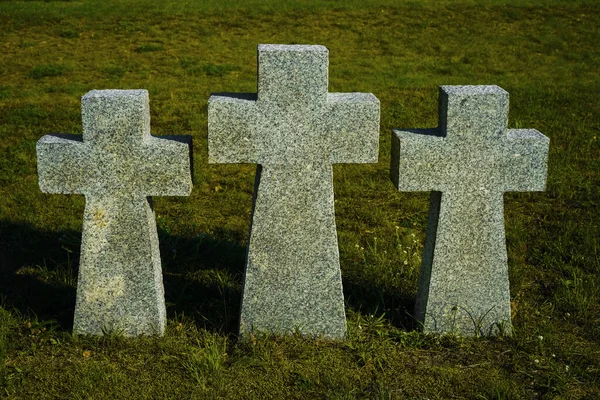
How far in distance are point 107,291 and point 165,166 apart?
766mm

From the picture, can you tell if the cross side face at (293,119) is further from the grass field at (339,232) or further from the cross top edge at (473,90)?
the grass field at (339,232)

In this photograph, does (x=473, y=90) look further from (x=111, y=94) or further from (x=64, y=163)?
(x=64, y=163)

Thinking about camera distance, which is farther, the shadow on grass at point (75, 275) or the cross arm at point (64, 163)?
the shadow on grass at point (75, 275)

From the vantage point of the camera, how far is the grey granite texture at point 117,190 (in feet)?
13.1

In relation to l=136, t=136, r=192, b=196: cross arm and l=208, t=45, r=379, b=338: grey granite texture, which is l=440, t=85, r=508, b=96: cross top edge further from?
l=136, t=136, r=192, b=196: cross arm

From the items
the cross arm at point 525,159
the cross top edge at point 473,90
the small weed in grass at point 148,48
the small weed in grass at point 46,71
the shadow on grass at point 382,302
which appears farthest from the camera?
the small weed in grass at point 148,48

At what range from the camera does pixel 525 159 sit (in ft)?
13.7

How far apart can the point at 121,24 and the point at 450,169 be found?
35.0 feet

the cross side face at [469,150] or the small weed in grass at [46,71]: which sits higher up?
the cross side face at [469,150]

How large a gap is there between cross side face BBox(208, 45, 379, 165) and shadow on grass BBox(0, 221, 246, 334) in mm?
1039

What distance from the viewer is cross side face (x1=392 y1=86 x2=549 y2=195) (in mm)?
4082

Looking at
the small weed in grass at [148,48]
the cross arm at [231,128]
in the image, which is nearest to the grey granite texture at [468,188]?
the cross arm at [231,128]

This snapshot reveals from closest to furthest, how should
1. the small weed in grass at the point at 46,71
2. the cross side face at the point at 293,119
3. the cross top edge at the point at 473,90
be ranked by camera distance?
the cross side face at the point at 293,119
the cross top edge at the point at 473,90
the small weed in grass at the point at 46,71

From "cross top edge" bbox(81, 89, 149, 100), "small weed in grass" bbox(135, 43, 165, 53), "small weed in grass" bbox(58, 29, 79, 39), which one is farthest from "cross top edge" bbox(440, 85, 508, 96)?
"small weed in grass" bbox(58, 29, 79, 39)
